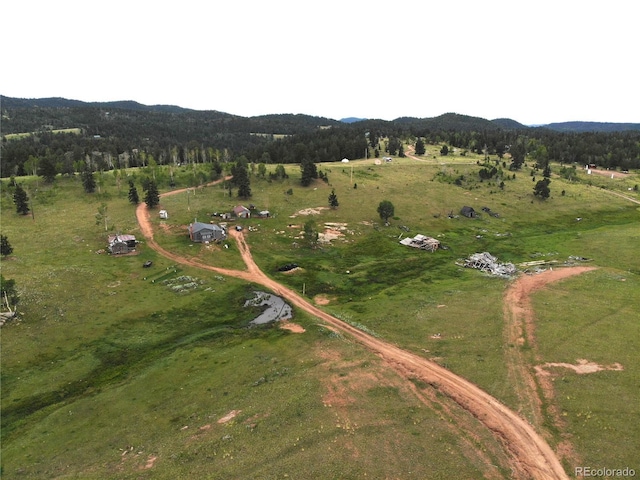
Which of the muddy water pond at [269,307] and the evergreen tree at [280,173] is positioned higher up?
the evergreen tree at [280,173]

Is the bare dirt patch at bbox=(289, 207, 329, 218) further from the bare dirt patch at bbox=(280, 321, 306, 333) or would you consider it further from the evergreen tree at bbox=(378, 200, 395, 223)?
the bare dirt patch at bbox=(280, 321, 306, 333)

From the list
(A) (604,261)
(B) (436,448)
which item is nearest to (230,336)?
(B) (436,448)

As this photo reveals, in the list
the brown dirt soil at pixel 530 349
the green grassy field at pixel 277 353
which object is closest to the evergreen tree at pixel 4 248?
the green grassy field at pixel 277 353

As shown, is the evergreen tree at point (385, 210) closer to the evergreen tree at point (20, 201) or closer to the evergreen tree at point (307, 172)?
the evergreen tree at point (307, 172)

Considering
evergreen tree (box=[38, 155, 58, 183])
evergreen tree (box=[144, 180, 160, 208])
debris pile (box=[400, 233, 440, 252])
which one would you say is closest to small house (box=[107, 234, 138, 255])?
evergreen tree (box=[144, 180, 160, 208])

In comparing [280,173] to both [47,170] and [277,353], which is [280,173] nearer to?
[47,170]

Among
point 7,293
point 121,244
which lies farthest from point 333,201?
point 7,293
